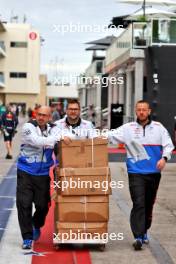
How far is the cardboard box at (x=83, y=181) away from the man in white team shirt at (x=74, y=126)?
435mm

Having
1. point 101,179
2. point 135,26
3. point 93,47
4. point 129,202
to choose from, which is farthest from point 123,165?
point 93,47

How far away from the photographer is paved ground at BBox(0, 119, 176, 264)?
7281 mm

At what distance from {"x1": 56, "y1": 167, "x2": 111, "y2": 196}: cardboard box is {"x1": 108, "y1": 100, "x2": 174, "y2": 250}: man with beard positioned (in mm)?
473

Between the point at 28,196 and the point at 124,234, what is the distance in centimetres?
162

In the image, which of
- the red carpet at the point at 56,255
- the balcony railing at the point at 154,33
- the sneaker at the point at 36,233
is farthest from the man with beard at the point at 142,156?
the balcony railing at the point at 154,33

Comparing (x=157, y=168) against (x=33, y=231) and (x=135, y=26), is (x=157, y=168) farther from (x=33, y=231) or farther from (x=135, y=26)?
(x=135, y=26)

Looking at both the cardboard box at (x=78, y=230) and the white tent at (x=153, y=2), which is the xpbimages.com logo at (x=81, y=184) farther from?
the white tent at (x=153, y=2)

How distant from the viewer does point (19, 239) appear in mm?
8281

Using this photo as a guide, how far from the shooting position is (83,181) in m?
7.48

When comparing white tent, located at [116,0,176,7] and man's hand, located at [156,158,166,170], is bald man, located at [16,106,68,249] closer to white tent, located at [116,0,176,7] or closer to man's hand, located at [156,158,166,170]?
man's hand, located at [156,158,166,170]

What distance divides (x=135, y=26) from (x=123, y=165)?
32.9 ft

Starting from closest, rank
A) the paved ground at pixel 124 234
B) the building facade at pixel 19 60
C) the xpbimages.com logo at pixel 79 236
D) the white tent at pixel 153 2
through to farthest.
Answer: the paved ground at pixel 124 234
the xpbimages.com logo at pixel 79 236
the white tent at pixel 153 2
the building facade at pixel 19 60

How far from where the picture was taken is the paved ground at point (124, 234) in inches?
287

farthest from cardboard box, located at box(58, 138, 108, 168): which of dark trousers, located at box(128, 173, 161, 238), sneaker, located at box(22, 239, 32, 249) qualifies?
sneaker, located at box(22, 239, 32, 249)
